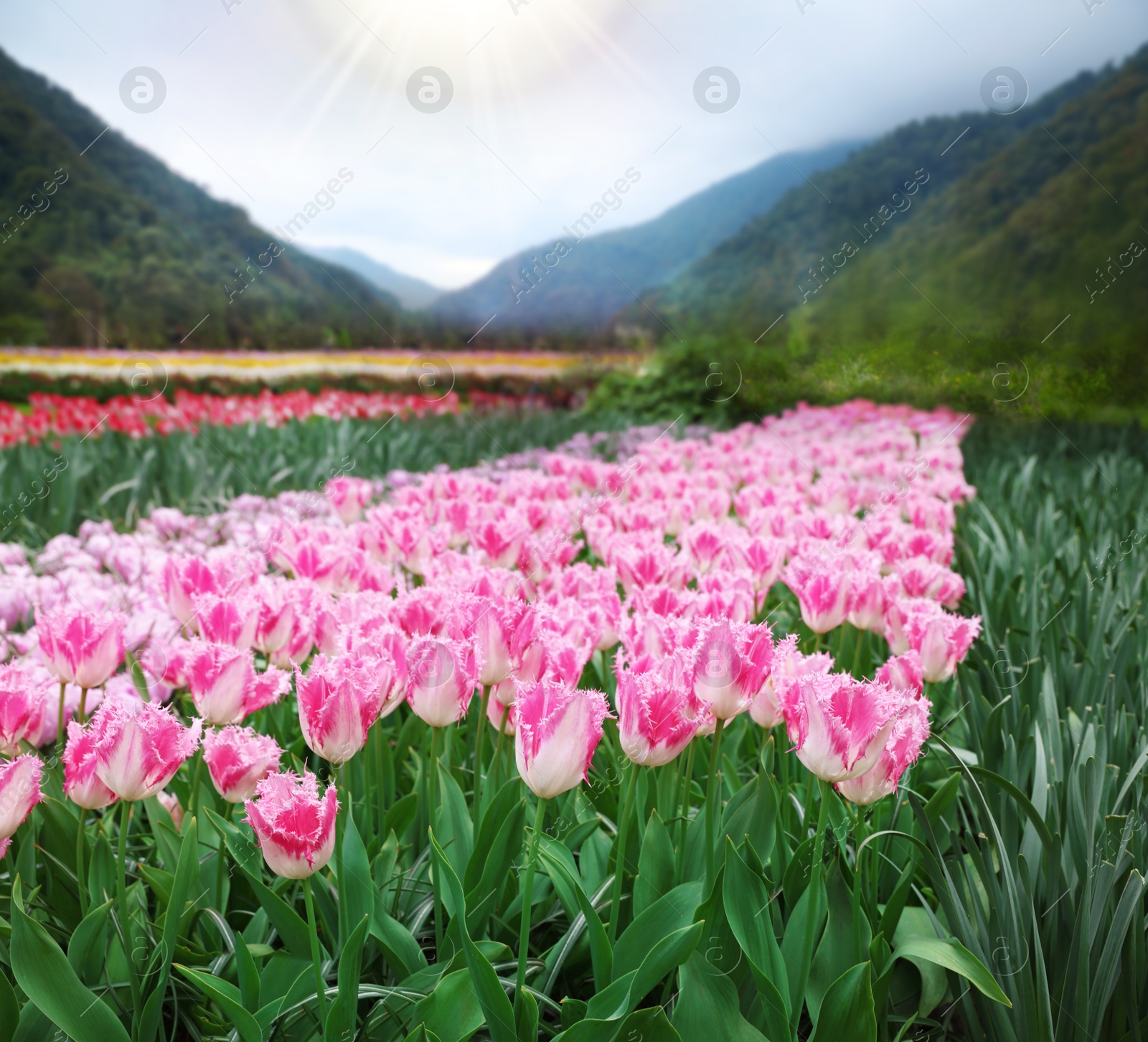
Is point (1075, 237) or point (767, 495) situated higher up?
point (1075, 237)

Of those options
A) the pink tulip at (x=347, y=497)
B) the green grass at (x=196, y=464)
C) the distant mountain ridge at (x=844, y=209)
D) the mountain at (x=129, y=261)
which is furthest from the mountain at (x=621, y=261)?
the pink tulip at (x=347, y=497)

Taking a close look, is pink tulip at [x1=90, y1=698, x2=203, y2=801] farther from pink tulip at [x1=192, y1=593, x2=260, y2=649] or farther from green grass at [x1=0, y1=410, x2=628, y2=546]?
green grass at [x1=0, y1=410, x2=628, y2=546]

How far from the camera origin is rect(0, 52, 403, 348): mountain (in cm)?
1388

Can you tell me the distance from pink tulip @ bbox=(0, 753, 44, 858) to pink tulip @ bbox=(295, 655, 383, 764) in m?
0.28

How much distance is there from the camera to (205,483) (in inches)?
162

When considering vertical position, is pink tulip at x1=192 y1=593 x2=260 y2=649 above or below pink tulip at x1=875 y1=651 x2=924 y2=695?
above

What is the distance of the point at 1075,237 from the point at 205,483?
12.2 metres

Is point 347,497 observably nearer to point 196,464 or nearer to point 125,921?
point 125,921

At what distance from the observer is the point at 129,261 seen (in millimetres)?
16219

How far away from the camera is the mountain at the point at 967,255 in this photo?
7094 millimetres

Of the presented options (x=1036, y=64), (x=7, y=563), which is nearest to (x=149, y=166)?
(x=1036, y=64)

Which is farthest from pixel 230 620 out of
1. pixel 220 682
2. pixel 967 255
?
pixel 967 255

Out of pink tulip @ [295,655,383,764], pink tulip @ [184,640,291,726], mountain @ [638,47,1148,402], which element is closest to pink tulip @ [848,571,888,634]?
pink tulip @ [295,655,383,764]

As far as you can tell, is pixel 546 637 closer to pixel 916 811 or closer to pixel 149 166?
pixel 916 811
